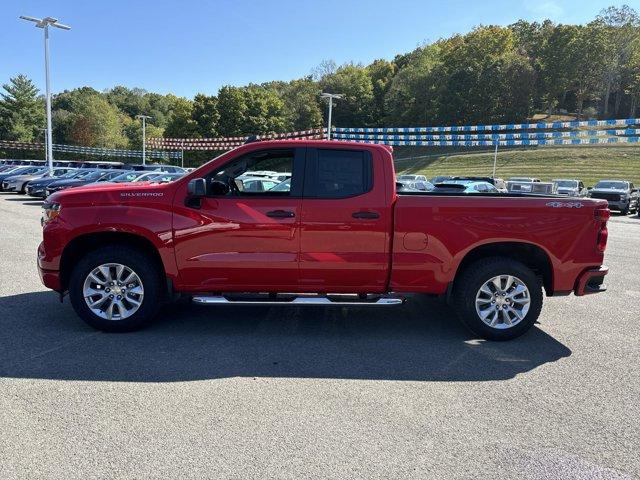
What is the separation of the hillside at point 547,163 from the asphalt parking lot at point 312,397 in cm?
4205

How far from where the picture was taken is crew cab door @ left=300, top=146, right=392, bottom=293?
5043 mm

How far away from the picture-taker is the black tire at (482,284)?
5.22 meters

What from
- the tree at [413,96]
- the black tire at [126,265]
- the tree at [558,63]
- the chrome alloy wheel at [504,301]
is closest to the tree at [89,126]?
the tree at [413,96]

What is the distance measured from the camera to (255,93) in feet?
246

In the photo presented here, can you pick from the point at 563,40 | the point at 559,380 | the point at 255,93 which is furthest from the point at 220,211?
the point at 563,40

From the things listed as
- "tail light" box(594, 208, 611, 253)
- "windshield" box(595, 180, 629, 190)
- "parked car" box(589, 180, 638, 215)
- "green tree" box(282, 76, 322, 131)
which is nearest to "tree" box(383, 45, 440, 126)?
"green tree" box(282, 76, 322, 131)

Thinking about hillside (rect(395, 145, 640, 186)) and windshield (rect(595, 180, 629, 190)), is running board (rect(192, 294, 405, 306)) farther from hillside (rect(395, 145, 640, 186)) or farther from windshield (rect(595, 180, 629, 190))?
hillside (rect(395, 145, 640, 186))

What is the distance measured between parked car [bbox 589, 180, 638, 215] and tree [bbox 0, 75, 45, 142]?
84859 millimetres

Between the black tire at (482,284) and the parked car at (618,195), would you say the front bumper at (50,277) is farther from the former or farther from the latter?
the parked car at (618,195)

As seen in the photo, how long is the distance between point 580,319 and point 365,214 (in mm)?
3212

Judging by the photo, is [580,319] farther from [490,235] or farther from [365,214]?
[365,214]

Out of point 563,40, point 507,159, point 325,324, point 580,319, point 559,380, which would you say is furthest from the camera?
point 563,40

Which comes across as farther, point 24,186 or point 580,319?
point 24,186

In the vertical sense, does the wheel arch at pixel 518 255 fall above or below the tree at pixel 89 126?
below
